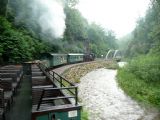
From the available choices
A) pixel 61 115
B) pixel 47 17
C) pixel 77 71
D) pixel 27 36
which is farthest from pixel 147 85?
pixel 47 17

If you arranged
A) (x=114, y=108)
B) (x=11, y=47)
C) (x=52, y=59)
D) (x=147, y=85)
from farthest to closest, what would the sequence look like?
1. (x=52, y=59)
2. (x=11, y=47)
3. (x=147, y=85)
4. (x=114, y=108)

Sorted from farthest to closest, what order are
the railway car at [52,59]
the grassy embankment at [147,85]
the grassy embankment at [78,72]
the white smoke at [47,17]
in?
the white smoke at [47,17]
the railway car at [52,59]
the grassy embankment at [147,85]
the grassy embankment at [78,72]

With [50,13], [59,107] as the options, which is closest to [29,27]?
[50,13]

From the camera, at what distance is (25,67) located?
68.8ft

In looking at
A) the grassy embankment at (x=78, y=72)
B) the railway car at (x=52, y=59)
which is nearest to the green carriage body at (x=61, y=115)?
the grassy embankment at (x=78, y=72)

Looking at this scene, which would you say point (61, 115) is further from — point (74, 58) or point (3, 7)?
point (74, 58)

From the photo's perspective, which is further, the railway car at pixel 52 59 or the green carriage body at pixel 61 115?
the railway car at pixel 52 59

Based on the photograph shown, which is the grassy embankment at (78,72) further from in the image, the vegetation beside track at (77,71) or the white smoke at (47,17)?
the white smoke at (47,17)

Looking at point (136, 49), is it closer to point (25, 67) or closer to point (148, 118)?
point (25, 67)

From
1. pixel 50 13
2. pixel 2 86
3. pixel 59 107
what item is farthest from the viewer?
pixel 50 13

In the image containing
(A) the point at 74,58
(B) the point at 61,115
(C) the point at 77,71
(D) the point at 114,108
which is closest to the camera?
(B) the point at 61,115

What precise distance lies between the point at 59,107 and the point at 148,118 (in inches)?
242

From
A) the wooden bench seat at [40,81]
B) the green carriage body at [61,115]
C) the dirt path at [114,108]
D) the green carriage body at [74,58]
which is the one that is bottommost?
the dirt path at [114,108]

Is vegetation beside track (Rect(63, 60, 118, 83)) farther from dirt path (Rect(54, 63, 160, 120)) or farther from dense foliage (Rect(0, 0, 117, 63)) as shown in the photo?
dirt path (Rect(54, 63, 160, 120))
